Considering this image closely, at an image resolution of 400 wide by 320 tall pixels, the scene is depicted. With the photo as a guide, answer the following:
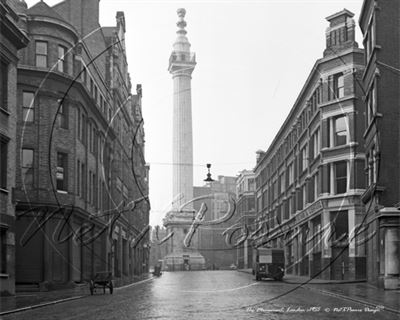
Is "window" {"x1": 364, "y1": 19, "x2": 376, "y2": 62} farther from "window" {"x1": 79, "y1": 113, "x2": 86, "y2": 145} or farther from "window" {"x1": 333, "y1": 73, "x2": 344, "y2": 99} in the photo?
"window" {"x1": 79, "y1": 113, "x2": 86, "y2": 145}

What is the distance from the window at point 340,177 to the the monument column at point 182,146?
61.3 metres

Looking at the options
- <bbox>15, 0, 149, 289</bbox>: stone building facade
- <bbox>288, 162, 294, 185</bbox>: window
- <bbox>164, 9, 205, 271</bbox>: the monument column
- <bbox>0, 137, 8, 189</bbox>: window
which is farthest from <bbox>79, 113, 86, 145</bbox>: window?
<bbox>164, 9, 205, 271</bbox>: the monument column

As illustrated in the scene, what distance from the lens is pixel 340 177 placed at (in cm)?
6016

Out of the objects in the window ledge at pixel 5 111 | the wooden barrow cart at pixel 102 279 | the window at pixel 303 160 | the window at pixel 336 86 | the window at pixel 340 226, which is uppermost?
the window at pixel 336 86

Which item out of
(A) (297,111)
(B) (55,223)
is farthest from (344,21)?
(B) (55,223)

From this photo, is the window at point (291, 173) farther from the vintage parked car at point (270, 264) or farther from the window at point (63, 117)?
the window at point (63, 117)

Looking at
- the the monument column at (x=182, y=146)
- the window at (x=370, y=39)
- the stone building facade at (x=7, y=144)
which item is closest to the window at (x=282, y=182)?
the the monument column at (x=182, y=146)

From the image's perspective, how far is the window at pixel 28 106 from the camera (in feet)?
151

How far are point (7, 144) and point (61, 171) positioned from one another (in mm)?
12447

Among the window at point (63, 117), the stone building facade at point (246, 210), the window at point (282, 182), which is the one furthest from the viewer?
the stone building facade at point (246, 210)

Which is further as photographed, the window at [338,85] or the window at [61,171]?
the window at [338,85]

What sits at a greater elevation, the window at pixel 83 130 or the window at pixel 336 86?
the window at pixel 336 86

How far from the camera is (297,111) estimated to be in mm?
77625

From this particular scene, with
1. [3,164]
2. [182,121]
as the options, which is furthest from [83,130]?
[182,121]
